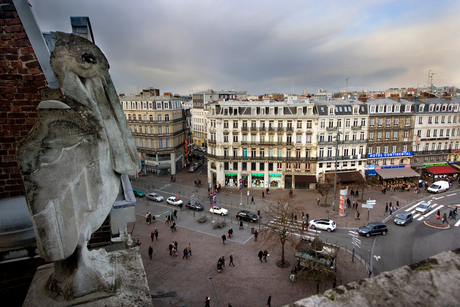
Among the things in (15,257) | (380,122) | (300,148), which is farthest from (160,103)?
(15,257)

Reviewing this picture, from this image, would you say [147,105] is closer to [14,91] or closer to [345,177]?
[345,177]

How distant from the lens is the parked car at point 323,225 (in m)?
29.3

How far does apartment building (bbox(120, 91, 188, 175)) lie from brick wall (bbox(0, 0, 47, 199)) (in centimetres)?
4550

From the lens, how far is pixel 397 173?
150 feet

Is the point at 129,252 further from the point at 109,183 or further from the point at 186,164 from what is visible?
the point at 186,164

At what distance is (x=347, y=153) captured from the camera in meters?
45.4

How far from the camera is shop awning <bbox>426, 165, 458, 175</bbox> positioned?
46688 mm

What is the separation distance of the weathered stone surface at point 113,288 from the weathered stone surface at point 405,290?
3.22 metres

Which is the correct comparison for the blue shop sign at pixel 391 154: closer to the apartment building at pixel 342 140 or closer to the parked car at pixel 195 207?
the apartment building at pixel 342 140

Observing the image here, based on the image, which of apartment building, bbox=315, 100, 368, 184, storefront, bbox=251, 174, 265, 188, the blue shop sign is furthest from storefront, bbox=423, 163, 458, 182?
storefront, bbox=251, 174, 265, 188

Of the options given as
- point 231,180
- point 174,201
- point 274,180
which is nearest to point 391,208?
point 274,180

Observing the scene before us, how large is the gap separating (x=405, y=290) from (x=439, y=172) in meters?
54.1

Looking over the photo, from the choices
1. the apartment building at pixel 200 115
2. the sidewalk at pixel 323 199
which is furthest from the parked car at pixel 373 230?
the apartment building at pixel 200 115

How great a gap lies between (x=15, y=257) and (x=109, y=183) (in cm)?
413
